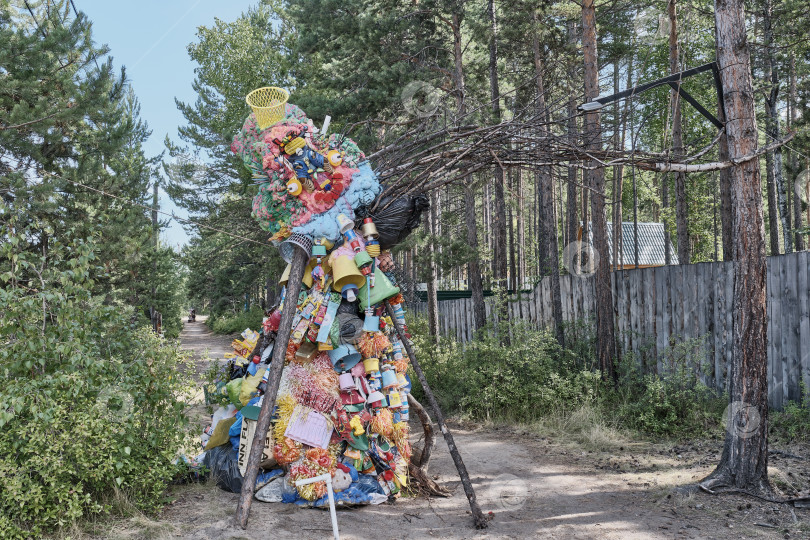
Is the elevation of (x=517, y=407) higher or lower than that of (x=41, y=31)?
lower

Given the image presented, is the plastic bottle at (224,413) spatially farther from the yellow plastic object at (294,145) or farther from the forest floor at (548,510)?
the yellow plastic object at (294,145)

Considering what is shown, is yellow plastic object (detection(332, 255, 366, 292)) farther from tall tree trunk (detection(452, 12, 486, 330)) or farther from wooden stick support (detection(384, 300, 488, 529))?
tall tree trunk (detection(452, 12, 486, 330))

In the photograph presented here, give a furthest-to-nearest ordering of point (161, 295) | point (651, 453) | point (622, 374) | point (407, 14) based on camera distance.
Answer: point (161, 295)
point (407, 14)
point (622, 374)
point (651, 453)

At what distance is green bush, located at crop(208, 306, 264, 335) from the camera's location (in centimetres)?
2520

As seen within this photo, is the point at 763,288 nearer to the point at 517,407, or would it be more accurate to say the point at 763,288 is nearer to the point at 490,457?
the point at 490,457

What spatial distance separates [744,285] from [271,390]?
13.8 feet

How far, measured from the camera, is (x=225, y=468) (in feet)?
16.5

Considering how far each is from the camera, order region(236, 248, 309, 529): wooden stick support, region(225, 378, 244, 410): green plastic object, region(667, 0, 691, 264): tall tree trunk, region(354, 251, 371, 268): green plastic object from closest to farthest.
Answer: region(236, 248, 309, 529): wooden stick support
region(354, 251, 371, 268): green plastic object
region(225, 378, 244, 410): green plastic object
region(667, 0, 691, 264): tall tree trunk

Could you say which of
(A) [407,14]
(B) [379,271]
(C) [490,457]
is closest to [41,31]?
(A) [407,14]

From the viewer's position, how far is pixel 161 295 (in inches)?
656

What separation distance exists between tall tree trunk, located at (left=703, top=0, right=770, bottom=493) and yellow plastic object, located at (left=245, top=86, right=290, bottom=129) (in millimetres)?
4005

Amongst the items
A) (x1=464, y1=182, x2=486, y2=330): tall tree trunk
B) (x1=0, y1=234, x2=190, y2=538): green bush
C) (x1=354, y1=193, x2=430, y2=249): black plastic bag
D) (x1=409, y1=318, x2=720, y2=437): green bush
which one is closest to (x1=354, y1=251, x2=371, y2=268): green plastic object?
(x1=354, y1=193, x2=430, y2=249): black plastic bag

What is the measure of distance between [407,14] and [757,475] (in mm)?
9738

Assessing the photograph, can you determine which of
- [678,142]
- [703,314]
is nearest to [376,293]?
[703,314]
